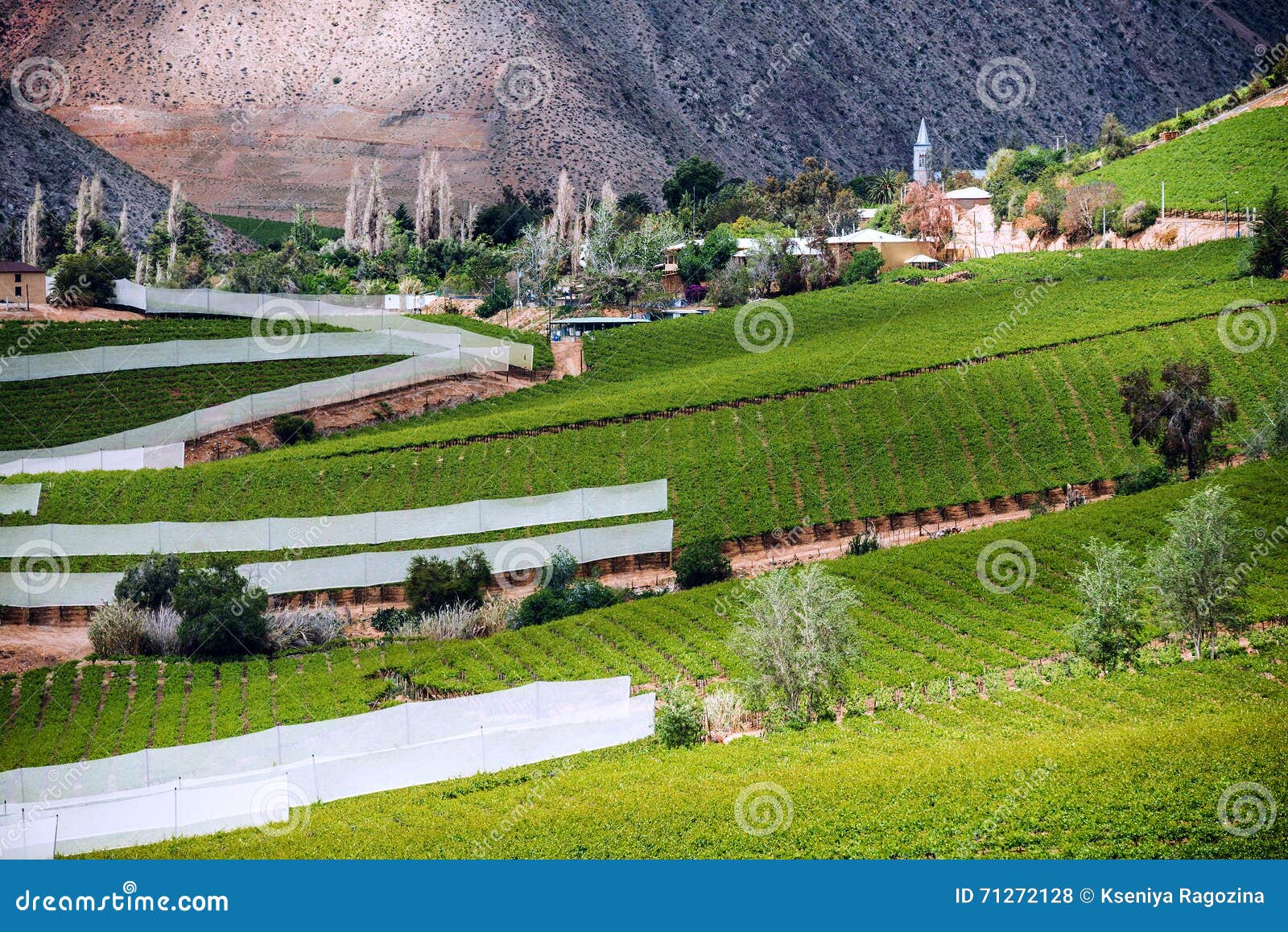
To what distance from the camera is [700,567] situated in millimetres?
48281

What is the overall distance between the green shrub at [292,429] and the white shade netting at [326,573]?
1514 centimetres

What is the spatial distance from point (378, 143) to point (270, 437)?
276ft

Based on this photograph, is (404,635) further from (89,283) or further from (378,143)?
(378,143)

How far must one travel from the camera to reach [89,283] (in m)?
75.6

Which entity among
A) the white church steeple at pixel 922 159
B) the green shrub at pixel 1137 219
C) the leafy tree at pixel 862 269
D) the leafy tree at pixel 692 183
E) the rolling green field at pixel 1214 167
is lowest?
the leafy tree at pixel 862 269

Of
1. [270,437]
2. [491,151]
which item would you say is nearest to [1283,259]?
[270,437]

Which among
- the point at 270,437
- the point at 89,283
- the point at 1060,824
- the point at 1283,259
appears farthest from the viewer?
the point at 89,283

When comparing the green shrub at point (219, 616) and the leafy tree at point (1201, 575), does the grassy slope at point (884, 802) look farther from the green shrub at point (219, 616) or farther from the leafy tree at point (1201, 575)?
the green shrub at point (219, 616)

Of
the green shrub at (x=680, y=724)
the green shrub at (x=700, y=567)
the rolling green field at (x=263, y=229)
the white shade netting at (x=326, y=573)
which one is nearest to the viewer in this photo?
the green shrub at (x=680, y=724)

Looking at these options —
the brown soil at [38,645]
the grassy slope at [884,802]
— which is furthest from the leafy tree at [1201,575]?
the brown soil at [38,645]

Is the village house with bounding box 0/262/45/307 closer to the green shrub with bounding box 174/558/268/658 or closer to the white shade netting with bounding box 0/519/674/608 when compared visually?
the white shade netting with bounding box 0/519/674/608

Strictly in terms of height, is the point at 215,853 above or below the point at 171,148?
below

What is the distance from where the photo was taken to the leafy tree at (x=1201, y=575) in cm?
3734

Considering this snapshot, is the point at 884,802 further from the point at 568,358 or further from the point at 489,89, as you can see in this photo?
the point at 489,89
